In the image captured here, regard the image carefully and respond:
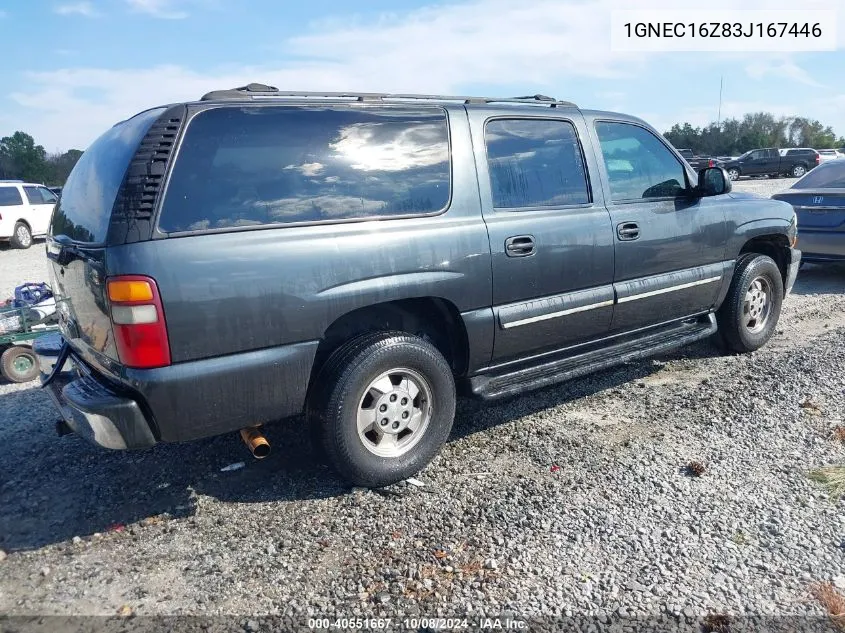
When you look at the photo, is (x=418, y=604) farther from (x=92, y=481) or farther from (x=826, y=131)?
(x=826, y=131)

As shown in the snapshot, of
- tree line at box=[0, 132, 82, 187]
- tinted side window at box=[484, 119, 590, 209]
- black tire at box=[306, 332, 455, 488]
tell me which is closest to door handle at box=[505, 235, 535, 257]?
tinted side window at box=[484, 119, 590, 209]

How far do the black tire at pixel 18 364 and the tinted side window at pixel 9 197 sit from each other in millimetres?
13342

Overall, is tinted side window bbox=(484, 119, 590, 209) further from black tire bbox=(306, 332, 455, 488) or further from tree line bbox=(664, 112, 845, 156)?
tree line bbox=(664, 112, 845, 156)

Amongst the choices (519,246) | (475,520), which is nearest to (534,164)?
(519,246)

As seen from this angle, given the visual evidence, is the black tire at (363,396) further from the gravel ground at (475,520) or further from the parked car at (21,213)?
the parked car at (21,213)

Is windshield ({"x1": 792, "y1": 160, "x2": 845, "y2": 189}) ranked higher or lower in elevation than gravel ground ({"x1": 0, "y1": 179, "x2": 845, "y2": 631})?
higher

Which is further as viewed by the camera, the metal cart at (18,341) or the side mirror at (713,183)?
the metal cart at (18,341)

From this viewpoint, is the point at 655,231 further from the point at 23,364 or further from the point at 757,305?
the point at 23,364

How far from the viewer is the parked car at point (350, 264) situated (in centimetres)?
285

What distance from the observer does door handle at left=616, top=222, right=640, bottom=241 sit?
427 cm

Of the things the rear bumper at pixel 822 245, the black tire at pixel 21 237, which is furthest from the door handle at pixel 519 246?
the black tire at pixel 21 237

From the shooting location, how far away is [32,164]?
136 feet

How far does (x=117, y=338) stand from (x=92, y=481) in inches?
49.2

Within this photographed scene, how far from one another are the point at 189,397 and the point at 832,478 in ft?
10.3
